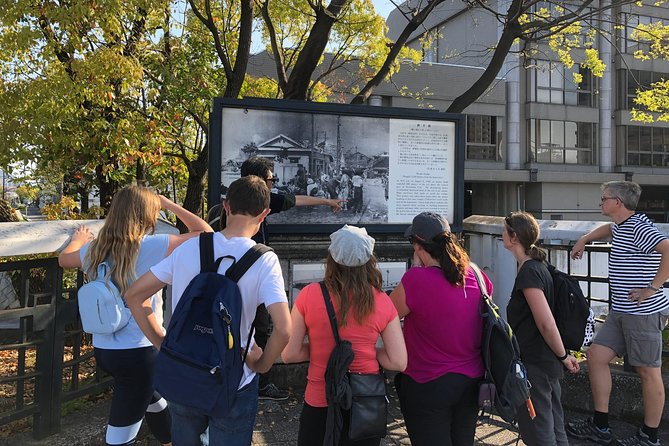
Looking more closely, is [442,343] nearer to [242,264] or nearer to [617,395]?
[242,264]

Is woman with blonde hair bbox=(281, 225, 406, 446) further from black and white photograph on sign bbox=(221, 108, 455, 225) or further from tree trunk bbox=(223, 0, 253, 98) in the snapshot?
tree trunk bbox=(223, 0, 253, 98)

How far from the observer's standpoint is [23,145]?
7.52m

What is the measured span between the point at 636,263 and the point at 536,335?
1239 mm

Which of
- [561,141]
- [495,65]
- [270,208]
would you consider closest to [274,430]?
[270,208]

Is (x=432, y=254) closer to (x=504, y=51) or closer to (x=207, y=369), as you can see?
(x=207, y=369)

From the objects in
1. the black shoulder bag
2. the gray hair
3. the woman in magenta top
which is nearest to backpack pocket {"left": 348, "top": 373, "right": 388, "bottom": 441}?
the black shoulder bag

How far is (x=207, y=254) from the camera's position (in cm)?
217

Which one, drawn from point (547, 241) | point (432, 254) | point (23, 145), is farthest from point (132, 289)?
point (23, 145)

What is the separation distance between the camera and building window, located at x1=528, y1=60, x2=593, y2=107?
1086 inches

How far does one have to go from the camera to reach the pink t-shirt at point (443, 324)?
2471mm

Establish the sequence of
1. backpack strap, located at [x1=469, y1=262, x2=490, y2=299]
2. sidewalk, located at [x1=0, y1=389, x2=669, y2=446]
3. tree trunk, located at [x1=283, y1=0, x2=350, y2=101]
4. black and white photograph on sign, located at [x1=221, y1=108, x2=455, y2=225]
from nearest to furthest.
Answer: backpack strap, located at [x1=469, y1=262, x2=490, y2=299]
sidewalk, located at [x1=0, y1=389, x2=669, y2=446]
black and white photograph on sign, located at [x1=221, y1=108, x2=455, y2=225]
tree trunk, located at [x1=283, y1=0, x2=350, y2=101]

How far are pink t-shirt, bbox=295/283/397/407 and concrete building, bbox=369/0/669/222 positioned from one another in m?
23.9

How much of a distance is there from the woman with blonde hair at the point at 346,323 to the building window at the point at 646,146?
31.8 meters

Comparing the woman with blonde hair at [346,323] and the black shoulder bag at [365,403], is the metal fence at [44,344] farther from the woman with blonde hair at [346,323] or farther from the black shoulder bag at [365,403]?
the black shoulder bag at [365,403]
